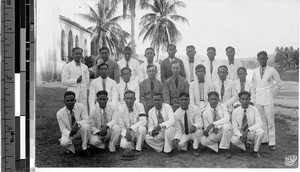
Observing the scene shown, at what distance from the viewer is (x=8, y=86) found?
4.65m

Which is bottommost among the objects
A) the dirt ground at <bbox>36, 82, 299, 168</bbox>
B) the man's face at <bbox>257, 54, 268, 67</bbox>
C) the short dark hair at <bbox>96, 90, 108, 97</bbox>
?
the dirt ground at <bbox>36, 82, 299, 168</bbox>

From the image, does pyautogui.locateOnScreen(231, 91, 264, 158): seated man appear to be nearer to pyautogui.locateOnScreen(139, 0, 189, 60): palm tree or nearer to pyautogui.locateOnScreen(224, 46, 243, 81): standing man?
pyautogui.locateOnScreen(224, 46, 243, 81): standing man

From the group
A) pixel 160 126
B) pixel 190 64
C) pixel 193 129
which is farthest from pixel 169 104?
pixel 190 64

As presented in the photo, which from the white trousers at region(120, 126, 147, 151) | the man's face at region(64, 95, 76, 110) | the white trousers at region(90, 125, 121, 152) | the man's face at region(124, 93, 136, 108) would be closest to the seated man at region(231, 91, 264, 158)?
the white trousers at region(120, 126, 147, 151)

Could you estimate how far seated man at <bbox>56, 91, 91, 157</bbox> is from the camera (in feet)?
15.9

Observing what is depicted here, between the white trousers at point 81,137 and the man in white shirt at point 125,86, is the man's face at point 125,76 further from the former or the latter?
the white trousers at point 81,137

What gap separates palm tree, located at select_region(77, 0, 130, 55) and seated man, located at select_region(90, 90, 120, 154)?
1.57 feet

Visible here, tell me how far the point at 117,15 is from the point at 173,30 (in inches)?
22.0

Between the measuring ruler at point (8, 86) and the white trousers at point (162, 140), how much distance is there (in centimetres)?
128

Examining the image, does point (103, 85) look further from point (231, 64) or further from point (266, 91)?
point (266, 91)

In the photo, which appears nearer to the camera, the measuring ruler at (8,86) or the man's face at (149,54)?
the measuring ruler at (8,86)

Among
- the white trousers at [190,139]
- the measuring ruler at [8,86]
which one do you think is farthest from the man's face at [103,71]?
the white trousers at [190,139]

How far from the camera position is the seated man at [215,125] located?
191 inches

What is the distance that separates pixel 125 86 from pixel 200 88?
28.6 inches
